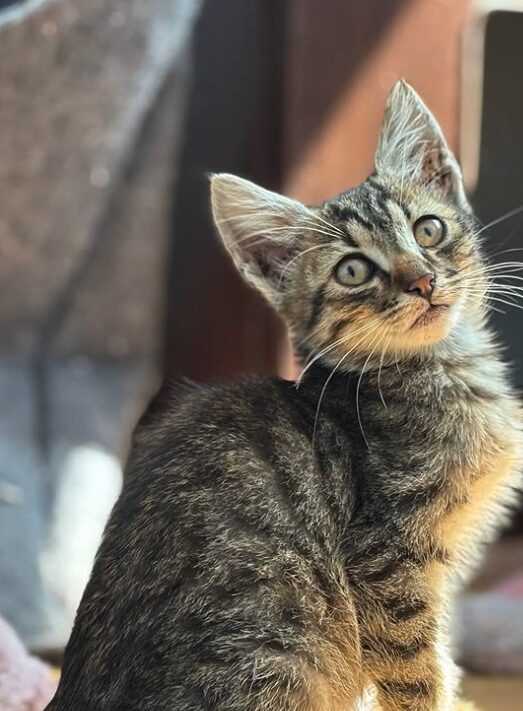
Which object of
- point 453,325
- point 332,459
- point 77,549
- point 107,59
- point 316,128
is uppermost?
point 107,59

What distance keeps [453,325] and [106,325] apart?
1133 millimetres

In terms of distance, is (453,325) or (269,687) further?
(453,325)

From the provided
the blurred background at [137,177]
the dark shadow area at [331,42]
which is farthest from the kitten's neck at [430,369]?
the dark shadow area at [331,42]

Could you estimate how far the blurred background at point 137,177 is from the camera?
6.08 ft

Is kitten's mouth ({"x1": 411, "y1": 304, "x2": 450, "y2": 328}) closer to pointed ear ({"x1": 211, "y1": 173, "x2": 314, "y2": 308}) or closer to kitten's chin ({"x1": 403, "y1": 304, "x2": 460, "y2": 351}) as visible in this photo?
kitten's chin ({"x1": 403, "y1": 304, "x2": 460, "y2": 351})

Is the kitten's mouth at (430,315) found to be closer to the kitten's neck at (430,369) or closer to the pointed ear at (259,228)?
the kitten's neck at (430,369)

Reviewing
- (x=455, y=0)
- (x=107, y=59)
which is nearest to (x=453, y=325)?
(x=455, y=0)

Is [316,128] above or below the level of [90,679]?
above

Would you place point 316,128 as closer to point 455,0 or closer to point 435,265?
point 455,0

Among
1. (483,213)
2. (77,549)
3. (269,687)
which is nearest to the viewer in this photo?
(269,687)

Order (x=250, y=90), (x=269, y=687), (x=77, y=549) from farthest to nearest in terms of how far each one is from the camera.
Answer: (x=250, y=90), (x=77, y=549), (x=269, y=687)

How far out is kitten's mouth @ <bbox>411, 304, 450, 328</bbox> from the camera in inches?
46.6

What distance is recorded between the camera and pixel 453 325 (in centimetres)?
126

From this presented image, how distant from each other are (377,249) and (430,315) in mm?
118
